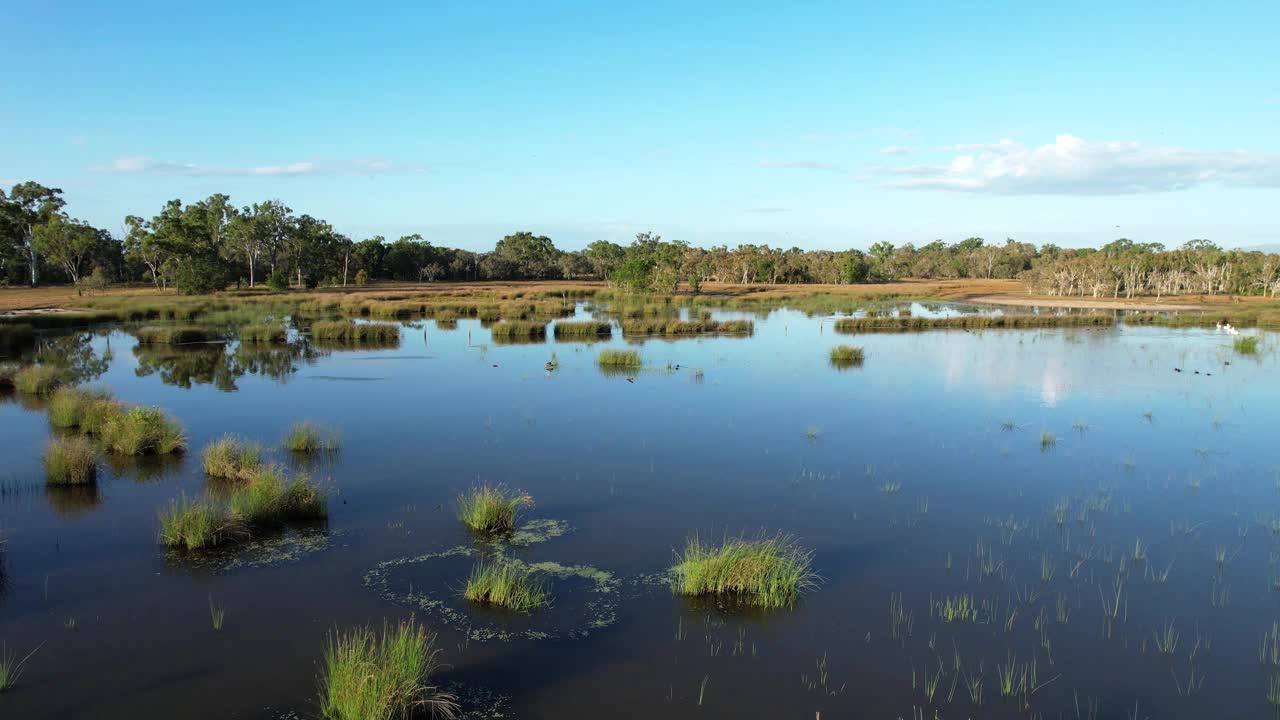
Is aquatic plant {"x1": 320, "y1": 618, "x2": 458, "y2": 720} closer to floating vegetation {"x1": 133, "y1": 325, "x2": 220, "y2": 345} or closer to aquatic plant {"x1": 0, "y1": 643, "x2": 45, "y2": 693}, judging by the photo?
aquatic plant {"x1": 0, "y1": 643, "x2": 45, "y2": 693}

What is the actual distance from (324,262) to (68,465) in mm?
71383

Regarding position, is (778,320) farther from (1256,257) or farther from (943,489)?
(1256,257)

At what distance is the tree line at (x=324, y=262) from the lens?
65.2 m

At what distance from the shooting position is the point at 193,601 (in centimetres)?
877

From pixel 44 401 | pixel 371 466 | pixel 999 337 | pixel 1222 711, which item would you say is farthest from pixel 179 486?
pixel 999 337

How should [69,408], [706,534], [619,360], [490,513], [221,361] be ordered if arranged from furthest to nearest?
[221,361], [619,360], [69,408], [490,513], [706,534]

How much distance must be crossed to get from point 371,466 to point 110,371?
17.0 meters

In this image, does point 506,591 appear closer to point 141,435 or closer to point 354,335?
point 141,435

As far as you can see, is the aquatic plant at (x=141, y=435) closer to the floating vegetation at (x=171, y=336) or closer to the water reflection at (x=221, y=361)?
the water reflection at (x=221, y=361)

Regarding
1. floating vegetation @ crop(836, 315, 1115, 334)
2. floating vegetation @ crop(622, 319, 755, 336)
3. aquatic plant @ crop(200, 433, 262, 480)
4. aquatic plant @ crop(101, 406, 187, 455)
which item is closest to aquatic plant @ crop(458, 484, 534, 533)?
aquatic plant @ crop(200, 433, 262, 480)

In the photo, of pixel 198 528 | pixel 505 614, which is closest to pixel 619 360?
pixel 198 528

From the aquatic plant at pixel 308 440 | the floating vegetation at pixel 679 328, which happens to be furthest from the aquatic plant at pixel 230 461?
the floating vegetation at pixel 679 328

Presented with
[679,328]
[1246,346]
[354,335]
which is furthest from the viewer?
[679,328]

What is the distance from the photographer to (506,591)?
8633 millimetres
